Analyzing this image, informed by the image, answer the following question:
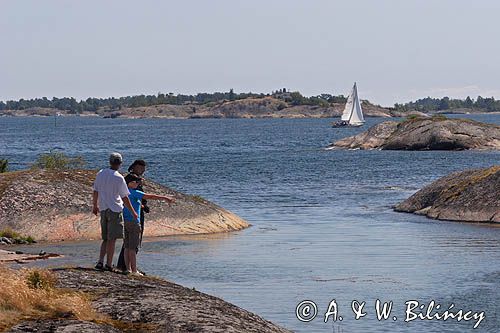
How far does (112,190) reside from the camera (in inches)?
615

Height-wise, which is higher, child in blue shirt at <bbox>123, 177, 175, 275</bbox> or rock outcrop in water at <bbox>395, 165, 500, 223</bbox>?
child in blue shirt at <bbox>123, 177, 175, 275</bbox>

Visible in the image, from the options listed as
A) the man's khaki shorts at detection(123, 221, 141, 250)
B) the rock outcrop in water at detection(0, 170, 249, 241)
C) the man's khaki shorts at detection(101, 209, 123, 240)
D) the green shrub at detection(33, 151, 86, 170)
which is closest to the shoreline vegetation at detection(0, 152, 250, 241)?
the rock outcrop in water at detection(0, 170, 249, 241)

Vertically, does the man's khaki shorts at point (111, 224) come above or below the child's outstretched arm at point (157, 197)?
below

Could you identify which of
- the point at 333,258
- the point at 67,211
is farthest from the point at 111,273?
the point at 67,211

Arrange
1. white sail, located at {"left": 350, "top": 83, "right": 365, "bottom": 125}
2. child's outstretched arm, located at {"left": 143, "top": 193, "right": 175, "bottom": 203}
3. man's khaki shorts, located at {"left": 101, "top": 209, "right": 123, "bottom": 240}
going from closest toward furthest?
1. man's khaki shorts, located at {"left": 101, "top": 209, "right": 123, "bottom": 240}
2. child's outstretched arm, located at {"left": 143, "top": 193, "right": 175, "bottom": 203}
3. white sail, located at {"left": 350, "top": 83, "right": 365, "bottom": 125}

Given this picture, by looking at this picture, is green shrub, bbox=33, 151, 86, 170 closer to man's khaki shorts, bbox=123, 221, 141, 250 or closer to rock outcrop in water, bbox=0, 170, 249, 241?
rock outcrop in water, bbox=0, 170, 249, 241

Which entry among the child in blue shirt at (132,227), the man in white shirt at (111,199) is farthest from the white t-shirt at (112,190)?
the child in blue shirt at (132,227)

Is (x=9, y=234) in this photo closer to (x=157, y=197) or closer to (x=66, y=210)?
(x=66, y=210)

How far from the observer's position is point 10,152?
113 metres

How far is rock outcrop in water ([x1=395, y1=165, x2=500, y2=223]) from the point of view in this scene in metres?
36.1

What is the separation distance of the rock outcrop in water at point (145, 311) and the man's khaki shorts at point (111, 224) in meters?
1.03

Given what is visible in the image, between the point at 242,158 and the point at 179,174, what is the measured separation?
22.4 metres

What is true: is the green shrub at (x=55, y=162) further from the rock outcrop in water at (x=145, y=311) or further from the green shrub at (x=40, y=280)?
the green shrub at (x=40, y=280)

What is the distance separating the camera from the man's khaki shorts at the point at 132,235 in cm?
1647
